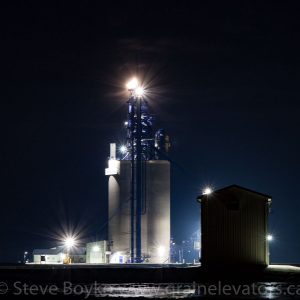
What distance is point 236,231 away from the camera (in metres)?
43.3

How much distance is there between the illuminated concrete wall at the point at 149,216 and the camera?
7356 centimetres

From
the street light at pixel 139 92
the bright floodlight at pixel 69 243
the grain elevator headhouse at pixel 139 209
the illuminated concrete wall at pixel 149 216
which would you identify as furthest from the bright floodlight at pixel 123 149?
the bright floodlight at pixel 69 243

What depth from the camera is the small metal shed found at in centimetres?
4328

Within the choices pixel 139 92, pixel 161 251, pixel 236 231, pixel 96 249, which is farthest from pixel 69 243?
pixel 236 231

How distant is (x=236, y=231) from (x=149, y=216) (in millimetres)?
30953

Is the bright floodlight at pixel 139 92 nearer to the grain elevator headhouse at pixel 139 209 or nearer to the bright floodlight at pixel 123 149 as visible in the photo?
the bright floodlight at pixel 123 149

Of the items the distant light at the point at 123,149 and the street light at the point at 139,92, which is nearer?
the street light at the point at 139,92

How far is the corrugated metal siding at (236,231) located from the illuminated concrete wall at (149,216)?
3010 centimetres

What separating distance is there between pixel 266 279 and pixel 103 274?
966 centimetres

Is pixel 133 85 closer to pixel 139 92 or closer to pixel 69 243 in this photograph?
pixel 139 92

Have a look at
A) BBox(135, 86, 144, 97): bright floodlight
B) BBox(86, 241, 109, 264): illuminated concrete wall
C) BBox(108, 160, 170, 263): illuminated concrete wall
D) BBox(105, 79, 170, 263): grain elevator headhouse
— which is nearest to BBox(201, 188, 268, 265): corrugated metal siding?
BBox(105, 79, 170, 263): grain elevator headhouse

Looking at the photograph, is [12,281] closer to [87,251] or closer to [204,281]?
[204,281]

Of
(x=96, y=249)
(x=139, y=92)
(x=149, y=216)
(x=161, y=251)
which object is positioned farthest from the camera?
(x=139, y=92)

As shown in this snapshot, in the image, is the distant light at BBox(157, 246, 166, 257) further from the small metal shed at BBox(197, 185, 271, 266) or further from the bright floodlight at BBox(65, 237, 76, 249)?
the small metal shed at BBox(197, 185, 271, 266)
